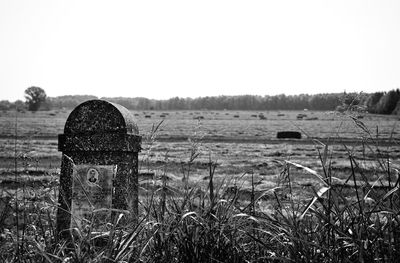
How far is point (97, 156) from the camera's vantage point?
4457mm

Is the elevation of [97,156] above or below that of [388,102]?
below

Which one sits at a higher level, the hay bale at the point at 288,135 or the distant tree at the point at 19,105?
the distant tree at the point at 19,105

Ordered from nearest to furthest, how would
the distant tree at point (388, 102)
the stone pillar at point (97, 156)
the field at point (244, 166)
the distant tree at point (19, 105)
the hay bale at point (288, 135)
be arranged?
the field at point (244, 166) → the stone pillar at point (97, 156) → the distant tree at point (19, 105) → the hay bale at point (288, 135) → the distant tree at point (388, 102)

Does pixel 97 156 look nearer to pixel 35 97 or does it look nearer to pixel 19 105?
pixel 19 105

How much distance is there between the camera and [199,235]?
2.74 meters

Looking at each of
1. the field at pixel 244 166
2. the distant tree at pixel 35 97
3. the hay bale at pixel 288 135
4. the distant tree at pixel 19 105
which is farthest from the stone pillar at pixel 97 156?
the distant tree at pixel 35 97

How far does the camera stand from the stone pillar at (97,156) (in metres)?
4.36

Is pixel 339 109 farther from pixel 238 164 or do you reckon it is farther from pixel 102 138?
pixel 238 164

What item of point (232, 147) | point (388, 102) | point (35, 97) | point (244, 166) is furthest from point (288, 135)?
point (35, 97)

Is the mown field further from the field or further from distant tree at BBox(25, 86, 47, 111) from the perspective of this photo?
distant tree at BBox(25, 86, 47, 111)

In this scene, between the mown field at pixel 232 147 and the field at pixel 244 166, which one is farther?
the mown field at pixel 232 147

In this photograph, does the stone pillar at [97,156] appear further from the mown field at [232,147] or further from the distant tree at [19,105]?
the distant tree at [19,105]

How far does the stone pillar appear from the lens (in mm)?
4363

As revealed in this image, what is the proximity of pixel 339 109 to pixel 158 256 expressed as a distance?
1.61m
